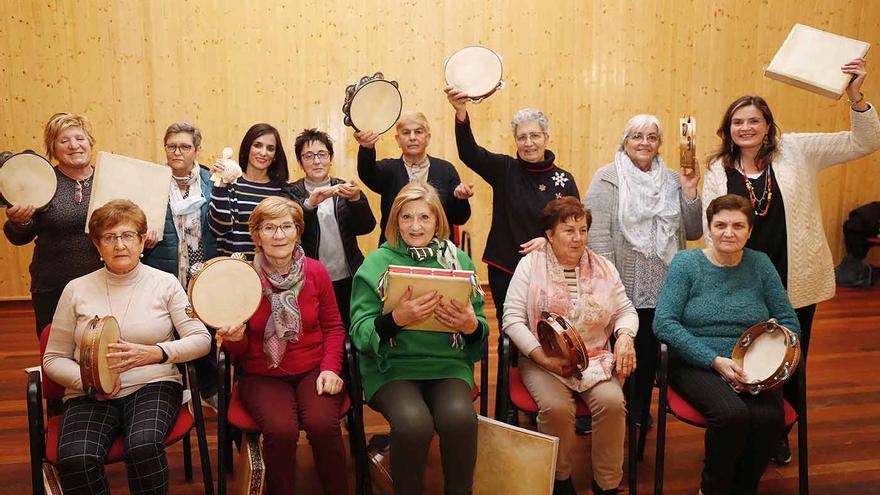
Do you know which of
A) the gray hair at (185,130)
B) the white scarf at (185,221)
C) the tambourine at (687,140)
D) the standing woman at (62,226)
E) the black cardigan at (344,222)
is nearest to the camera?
the tambourine at (687,140)

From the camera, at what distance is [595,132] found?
682 cm

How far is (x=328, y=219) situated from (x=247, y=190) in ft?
1.38

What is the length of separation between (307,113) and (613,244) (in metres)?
3.94

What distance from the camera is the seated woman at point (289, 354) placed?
8.03ft

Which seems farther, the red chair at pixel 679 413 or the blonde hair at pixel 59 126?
the blonde hair at pixel 59 126

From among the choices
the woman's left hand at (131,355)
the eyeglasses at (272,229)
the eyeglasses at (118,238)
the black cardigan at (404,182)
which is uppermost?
the black cardigan at (404,182)

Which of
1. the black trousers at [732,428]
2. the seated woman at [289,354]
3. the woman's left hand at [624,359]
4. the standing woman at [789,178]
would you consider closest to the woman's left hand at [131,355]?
the seated woman at [289,354]

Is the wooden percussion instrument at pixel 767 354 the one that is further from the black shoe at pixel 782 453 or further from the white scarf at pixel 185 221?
the white scarf at pixel 185 221

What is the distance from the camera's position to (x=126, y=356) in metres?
2.35

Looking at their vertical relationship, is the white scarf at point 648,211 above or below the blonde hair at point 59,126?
below

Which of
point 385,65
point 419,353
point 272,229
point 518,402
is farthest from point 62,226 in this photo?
point 385,65

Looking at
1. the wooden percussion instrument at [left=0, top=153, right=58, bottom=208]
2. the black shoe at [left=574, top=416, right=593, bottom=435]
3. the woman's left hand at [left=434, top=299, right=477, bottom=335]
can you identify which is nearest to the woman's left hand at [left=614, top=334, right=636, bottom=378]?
the woman's left hand at [left=434, top=299, right=477, bottom=335]

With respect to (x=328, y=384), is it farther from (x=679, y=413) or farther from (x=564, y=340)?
(x=679, y=413)

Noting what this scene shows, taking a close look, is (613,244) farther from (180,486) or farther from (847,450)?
(180,486)
